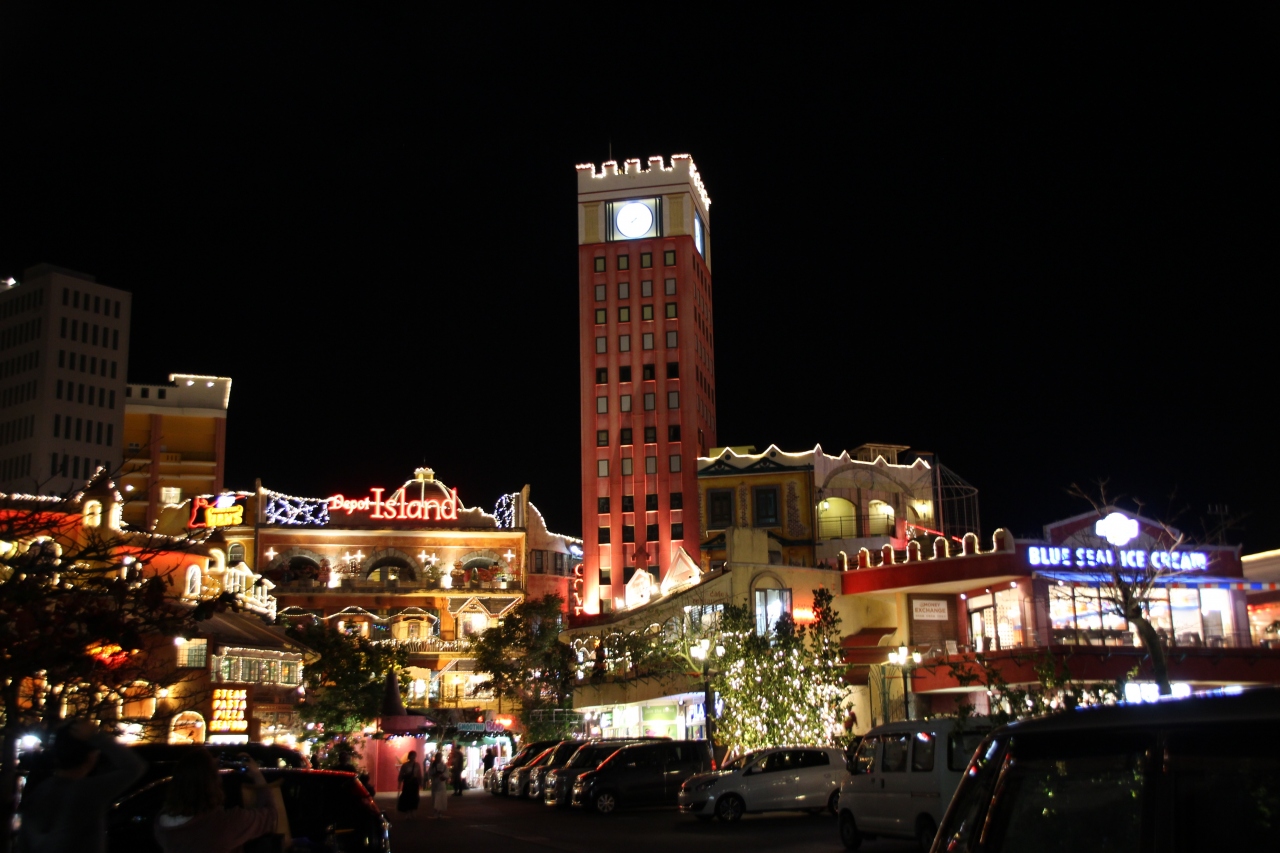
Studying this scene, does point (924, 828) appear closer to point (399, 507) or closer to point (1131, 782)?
point (1131, 782)

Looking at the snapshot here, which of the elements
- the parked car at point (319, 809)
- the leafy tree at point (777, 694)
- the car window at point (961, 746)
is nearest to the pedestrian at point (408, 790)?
Result: the leafy tree at point (777, 694)

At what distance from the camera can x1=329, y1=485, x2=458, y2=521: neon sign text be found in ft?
237

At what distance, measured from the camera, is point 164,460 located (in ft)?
264

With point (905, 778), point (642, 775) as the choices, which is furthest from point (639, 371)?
point (905, 778)

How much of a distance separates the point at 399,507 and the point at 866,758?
55.2 m

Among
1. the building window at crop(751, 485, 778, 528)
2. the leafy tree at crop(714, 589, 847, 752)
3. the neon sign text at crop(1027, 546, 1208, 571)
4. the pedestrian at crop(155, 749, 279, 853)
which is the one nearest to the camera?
the pedestrian at crop(155, 749, 279, 853)

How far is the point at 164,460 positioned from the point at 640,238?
34409 millimetres

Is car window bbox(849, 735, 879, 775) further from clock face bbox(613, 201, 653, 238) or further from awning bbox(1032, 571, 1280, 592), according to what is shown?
clock face bbox(613, 201, 653, 238)

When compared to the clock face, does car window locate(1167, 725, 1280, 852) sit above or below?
below

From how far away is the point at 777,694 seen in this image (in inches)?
1356

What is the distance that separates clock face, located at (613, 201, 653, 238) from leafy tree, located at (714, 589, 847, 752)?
51.9 metres

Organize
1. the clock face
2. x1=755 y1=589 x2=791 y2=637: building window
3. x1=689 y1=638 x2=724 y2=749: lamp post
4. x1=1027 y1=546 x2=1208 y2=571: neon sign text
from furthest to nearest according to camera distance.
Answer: the clock face, x1=755 y1=589 x2=791 y2=637: building window, x1=1027 y1=546 x2=1208 y2=571: neon sign text, x1=689 y1=638 x2=724 y2=749: lamp post

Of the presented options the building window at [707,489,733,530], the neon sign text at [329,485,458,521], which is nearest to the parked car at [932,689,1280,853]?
the building window at [707,489,733,530]

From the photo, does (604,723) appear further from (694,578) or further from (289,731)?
(289,731)
